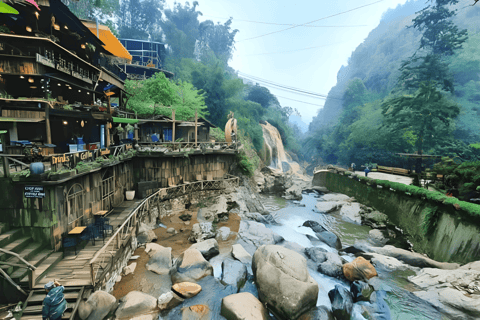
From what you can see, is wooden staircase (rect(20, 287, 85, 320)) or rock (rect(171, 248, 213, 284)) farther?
rock (rect(171, 248, 213, 284))

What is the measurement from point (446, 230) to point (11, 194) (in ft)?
73.0

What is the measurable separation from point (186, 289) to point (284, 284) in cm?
424

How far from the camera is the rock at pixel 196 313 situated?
8.10 m

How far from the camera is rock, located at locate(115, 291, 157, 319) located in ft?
25.6

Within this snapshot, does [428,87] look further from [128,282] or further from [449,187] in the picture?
[128,282]

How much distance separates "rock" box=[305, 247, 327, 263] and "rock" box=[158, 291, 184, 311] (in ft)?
26.4

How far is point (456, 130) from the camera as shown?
98.7ft

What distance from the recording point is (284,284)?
8578mm

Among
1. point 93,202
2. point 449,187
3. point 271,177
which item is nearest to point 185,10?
point 271,177

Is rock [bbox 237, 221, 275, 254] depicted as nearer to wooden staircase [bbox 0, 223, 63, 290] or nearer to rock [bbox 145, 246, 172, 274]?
rock [bbox 145, 246, 172, 274]

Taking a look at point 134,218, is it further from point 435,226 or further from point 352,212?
point 352,212

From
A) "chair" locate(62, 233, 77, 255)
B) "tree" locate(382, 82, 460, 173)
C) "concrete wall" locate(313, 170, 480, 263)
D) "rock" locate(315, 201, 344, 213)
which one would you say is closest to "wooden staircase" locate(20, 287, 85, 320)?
"chair" locate(62, 233, 77, 255)

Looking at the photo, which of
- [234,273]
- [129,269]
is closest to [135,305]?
[129,269]

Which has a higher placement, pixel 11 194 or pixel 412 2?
pixel 412 2
